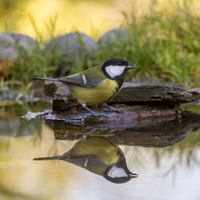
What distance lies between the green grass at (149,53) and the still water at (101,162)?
186 centimetres

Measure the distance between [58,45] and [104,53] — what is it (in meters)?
1.06

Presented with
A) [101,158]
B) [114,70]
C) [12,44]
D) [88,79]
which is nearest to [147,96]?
[114,70]

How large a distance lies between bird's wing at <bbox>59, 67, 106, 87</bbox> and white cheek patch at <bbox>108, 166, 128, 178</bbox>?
1.22 m

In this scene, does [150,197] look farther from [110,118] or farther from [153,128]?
[110,118]

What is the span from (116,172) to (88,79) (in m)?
1.32

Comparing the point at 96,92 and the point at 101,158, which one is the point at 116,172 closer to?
the point at 101,158

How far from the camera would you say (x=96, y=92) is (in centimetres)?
268

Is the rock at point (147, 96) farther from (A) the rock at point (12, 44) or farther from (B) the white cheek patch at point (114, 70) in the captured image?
(A) the rock at point (12, 44)

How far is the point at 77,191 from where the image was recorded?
1.21 metres

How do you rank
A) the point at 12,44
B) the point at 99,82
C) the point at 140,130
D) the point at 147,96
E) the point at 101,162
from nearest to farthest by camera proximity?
the point at 101,162, the point at 140,130, the point at 99,82, the point at 147,96, the point at 12,44

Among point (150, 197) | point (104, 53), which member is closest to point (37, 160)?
point (150, 197)

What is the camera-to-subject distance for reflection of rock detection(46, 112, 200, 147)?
83.0 inches

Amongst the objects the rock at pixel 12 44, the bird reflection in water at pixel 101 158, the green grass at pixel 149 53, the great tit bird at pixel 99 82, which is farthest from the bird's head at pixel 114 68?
the rock at pixel 12 44

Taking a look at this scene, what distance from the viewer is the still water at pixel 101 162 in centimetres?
122
